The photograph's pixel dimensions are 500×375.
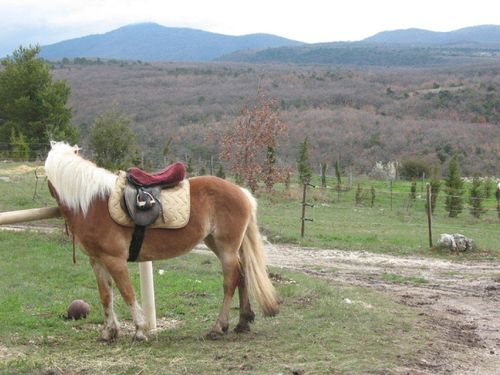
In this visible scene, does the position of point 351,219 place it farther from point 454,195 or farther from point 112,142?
point 112,142

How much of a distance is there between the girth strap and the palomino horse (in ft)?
0.16

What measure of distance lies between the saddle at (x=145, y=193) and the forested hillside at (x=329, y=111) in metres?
30.7

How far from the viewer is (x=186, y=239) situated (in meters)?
6.31

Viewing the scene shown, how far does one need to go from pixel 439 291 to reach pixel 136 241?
633 cm

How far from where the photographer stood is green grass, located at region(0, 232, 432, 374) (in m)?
5.15

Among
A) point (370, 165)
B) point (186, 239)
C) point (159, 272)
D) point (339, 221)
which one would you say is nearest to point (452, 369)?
point (186, 239)

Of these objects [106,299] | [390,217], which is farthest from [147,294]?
[390,217]

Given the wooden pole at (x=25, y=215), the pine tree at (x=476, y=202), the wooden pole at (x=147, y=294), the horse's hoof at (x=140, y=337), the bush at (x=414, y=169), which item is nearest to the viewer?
the wooden pole at (x=25, y=215)

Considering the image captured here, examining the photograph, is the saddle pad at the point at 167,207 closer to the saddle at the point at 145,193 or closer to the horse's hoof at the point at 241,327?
the saddle at the point at 145,193

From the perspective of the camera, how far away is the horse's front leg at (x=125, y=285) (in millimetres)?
5996

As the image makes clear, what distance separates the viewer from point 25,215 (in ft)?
19.7

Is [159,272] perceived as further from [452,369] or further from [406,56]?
[406,56]

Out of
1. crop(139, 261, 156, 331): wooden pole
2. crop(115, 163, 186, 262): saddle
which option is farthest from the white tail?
crop(139, 261, 156, 331): wooden pole

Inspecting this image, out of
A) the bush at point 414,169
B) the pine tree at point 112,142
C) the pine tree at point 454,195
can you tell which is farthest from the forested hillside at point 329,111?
the pine tree at point 454,195
